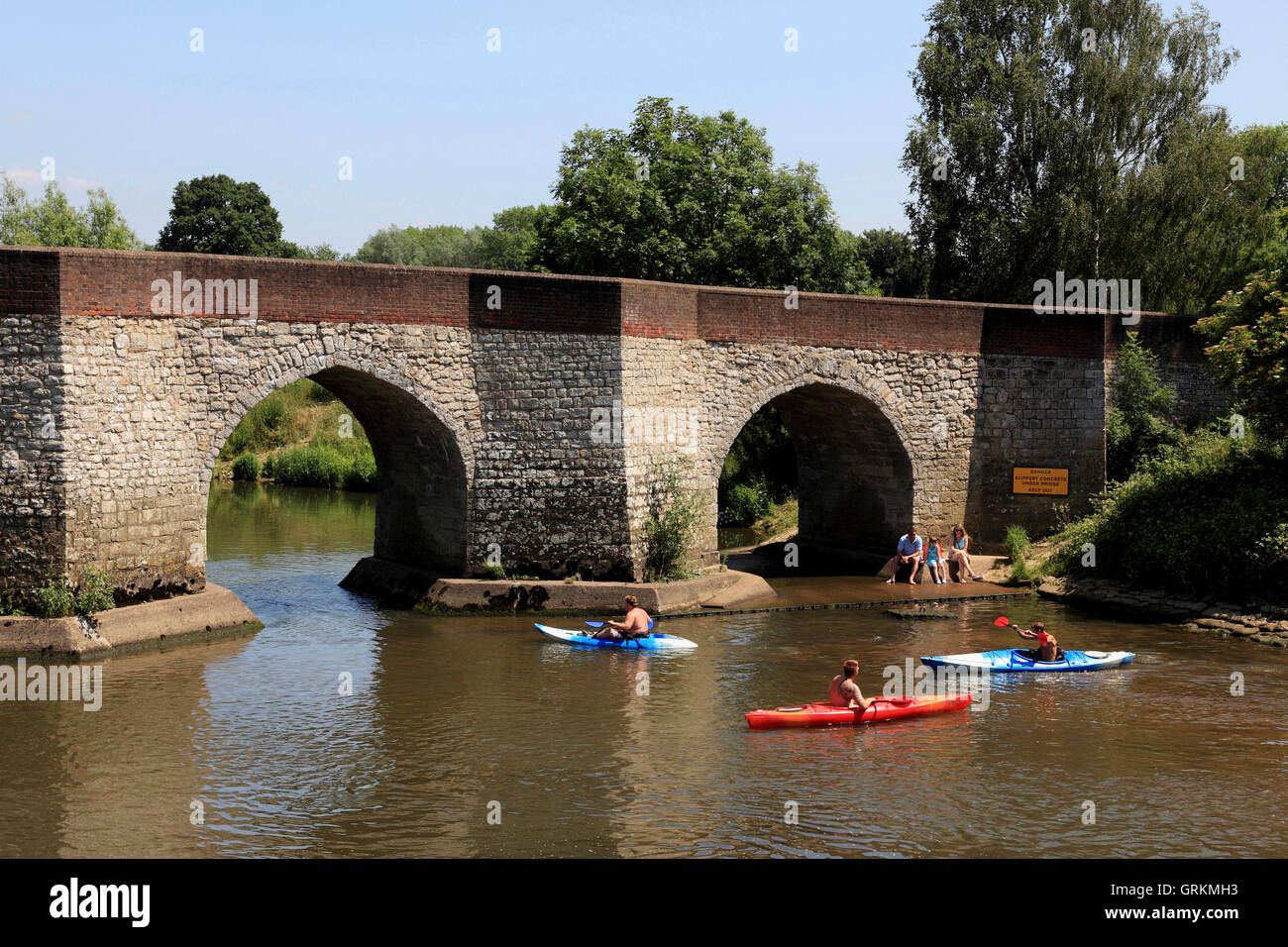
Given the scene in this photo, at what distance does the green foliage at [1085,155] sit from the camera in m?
28.5

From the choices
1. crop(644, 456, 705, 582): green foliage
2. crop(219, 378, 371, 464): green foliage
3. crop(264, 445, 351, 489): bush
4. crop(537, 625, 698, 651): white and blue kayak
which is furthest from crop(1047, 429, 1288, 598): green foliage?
crop(219, 378, 371, 464): green foliage

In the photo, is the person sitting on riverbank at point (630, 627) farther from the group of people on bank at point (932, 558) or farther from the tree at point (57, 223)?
the tree at point (57, 223)

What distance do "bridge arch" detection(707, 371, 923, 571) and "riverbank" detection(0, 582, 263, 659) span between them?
7178mm

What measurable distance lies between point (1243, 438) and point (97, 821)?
17.7m

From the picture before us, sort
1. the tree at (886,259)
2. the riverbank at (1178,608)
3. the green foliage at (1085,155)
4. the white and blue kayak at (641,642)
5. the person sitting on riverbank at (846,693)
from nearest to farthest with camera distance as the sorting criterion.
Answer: the person sitting on riverbank at (846,693)
the white and blue kayak at (641,642)
the riverbank at (1178,608)
the green foliage at (1085,155)
the tree at (886,259)

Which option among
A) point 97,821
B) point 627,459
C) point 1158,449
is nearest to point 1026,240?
point 1158,449

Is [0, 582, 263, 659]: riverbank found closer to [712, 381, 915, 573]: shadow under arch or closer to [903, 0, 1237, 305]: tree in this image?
[712, 381, 915, 573]: shadow under arch

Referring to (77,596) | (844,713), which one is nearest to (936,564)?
(844,713)

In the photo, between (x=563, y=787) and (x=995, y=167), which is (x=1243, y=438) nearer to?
(x=995, y=167)

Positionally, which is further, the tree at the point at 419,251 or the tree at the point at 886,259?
the tree at the point at 419,251

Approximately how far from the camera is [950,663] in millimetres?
14656

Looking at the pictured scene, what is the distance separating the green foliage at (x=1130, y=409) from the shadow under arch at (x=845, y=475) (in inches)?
155

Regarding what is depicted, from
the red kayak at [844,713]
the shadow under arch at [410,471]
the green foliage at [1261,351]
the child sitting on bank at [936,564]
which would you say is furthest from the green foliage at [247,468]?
the red kayak at [844,713]

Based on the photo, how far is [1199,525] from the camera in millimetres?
18234
